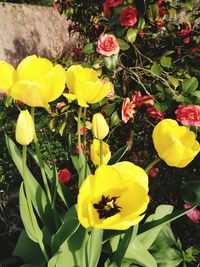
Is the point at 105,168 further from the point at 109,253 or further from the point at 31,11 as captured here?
the point at 31,11

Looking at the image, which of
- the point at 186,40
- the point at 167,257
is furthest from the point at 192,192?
the point at 186,40

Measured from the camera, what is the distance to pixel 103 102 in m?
1.91

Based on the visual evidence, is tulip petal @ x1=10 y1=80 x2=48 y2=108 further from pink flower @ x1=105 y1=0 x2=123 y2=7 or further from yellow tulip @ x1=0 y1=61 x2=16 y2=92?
pink flower @ x1=105 y1=0 x2=123 y2=7

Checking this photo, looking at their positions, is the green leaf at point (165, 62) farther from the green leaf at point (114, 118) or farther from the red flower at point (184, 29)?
the green leaf at point (114, 118)

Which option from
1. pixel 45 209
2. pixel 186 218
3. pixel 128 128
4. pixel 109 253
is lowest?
pixel 186 218

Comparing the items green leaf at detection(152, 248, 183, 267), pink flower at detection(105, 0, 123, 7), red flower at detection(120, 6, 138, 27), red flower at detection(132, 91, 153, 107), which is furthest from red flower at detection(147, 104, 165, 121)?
green leaf at detection(152, 248, 183, 267)

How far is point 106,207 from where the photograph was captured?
37.9 inches

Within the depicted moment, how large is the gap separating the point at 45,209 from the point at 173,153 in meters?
0.56

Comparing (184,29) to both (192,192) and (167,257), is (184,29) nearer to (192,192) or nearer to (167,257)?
(192,192)

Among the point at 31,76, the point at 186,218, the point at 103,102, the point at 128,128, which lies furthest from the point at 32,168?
the point at 31,76

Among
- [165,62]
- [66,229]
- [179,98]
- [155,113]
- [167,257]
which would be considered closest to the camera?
[66,229]

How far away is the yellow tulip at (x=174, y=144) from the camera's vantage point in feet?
3.32

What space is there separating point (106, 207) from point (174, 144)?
25 cm

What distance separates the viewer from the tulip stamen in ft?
3.13
